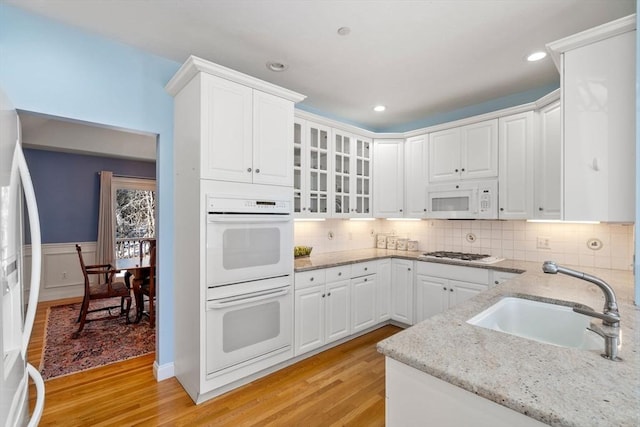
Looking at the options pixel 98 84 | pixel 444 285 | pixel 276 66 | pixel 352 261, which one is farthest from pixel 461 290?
pixel 98 84

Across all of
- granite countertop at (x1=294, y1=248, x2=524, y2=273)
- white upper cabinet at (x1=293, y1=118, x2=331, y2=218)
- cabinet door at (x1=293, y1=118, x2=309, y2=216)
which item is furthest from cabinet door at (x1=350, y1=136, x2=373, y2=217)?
cabinet door at (x1=293, y1=118, x2=309, y2=216)

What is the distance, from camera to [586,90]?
1.70m

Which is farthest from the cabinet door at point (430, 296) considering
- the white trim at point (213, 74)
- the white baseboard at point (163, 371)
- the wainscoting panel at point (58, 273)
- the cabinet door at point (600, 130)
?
the wainscoting panel at point (58, 273)

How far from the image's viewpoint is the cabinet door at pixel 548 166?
2.61m

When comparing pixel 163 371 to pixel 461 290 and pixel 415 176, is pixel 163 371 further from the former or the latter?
pixel 415 176

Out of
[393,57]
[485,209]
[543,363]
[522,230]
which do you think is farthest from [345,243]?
[543,363]

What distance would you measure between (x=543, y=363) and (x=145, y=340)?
142 inches

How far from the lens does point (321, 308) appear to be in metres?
2.90

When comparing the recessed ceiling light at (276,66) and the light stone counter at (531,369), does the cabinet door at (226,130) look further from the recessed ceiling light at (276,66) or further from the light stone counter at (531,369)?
the light stone counter at (531,369)

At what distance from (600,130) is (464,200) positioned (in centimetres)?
169

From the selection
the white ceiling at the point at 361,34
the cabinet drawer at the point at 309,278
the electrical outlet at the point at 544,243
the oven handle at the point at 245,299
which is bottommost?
the oven handle at the point at 245,299

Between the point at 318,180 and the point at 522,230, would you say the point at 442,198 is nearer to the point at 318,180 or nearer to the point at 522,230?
the point at 522,230

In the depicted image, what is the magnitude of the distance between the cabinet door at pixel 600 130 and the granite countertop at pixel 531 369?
0.62 m

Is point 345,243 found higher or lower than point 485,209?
lower
